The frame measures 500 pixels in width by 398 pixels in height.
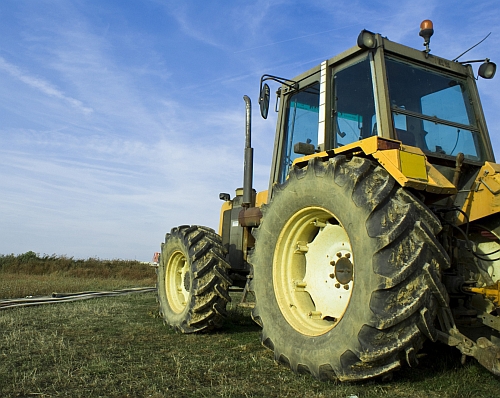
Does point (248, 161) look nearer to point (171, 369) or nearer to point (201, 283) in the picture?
point (201, 283)

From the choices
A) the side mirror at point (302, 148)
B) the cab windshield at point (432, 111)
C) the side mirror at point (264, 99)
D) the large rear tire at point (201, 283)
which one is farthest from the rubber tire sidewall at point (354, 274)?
the side mirror at point (264, 99)

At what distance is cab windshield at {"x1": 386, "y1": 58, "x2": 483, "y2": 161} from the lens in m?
A: 4.12

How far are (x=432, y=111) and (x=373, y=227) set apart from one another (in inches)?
77.3

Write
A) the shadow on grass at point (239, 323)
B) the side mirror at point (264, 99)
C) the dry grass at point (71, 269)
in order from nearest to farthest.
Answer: the side mirror at point (264, 99)
the shadow on grass at point (239, 323)
the dry grass at point (71, 269)

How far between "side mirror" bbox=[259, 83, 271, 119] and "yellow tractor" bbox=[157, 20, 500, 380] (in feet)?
0.04

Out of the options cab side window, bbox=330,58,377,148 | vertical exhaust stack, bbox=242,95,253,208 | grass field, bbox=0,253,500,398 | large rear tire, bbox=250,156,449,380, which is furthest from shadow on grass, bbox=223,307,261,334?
cab side window, bbox=330,58,377,148

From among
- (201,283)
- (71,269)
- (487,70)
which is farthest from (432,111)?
(71,269)

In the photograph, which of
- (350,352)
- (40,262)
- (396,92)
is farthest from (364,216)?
(40,262)

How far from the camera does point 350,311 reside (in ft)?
10.0

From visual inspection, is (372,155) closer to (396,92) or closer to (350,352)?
(396,92)

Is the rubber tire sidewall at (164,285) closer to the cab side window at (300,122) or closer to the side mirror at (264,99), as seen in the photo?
the cab side window at (300,122)

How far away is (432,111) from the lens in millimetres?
4391

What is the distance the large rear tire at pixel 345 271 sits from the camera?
2.82 metres

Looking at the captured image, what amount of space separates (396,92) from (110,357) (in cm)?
344
